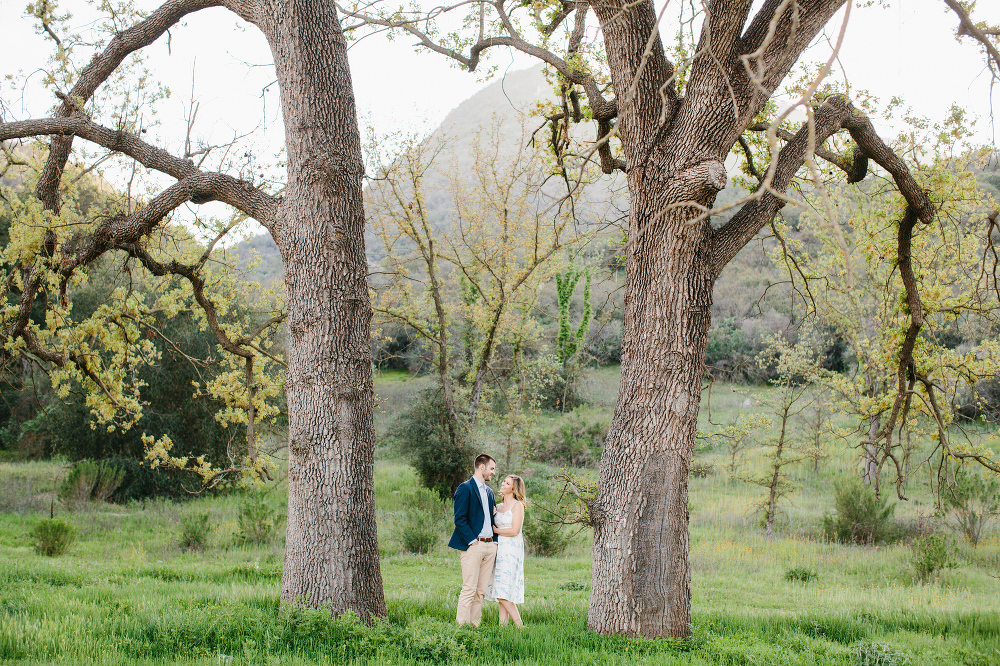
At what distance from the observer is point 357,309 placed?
559 centimetres

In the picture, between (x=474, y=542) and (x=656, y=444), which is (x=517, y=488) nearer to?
(x=474, y=542)

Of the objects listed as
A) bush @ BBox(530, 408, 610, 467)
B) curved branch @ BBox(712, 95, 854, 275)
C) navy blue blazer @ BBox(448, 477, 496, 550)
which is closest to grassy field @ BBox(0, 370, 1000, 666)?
navy blue blazer @ BBox(448, 477, 496, 550)

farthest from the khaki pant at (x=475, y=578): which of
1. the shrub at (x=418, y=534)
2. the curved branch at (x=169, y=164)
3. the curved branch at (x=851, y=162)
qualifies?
the shrub at (x=418, y=534)

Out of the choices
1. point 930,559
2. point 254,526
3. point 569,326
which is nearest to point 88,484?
point 254,526

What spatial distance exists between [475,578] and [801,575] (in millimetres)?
7517

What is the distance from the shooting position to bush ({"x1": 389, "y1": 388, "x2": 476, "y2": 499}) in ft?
56.4

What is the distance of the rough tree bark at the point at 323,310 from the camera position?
530 centimetres

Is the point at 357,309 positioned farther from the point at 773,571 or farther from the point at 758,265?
the point at 758,265

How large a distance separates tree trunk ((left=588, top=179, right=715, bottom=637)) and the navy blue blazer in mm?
1181

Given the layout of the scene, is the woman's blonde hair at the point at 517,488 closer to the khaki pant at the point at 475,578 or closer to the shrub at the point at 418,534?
the khaki pant at the point at 475,578

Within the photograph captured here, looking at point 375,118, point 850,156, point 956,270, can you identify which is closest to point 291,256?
point 850,156

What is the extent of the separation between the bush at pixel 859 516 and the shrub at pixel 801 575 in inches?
154

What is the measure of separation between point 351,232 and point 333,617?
3111 mm

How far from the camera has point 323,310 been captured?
215 inches
